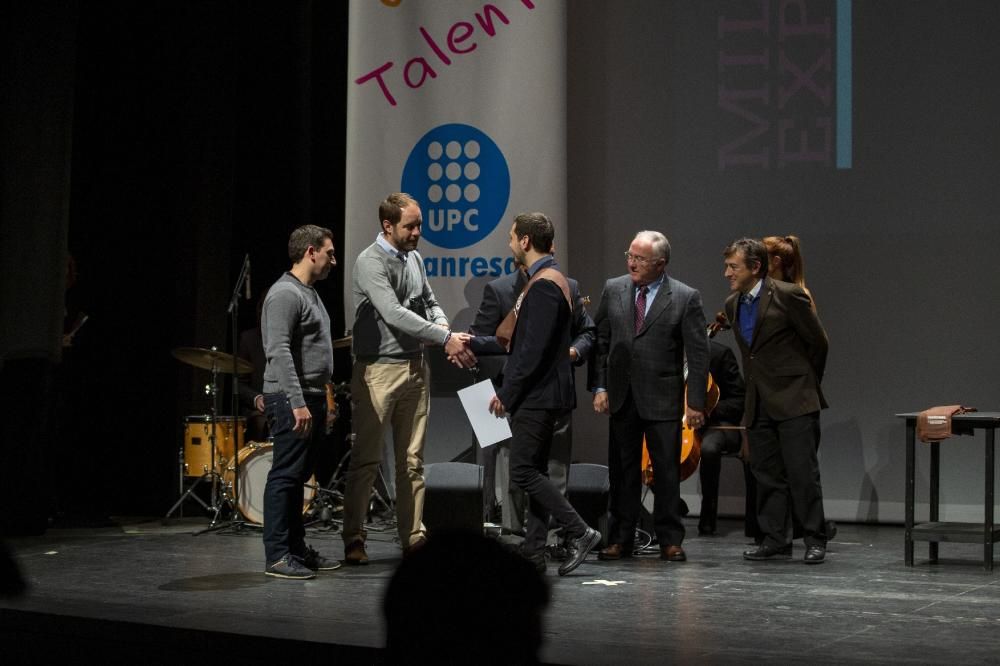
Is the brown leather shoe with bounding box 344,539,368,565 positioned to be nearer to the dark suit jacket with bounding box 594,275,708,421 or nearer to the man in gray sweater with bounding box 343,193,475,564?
the man in gray sweater with bounding box 343,193,475,564

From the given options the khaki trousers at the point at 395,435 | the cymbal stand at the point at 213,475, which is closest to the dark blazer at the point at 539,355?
the khaki trousers at the point at 395,435

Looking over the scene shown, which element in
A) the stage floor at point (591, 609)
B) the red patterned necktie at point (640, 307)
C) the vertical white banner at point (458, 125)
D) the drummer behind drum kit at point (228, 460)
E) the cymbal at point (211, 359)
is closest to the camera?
the stage floor at point (591, 609)

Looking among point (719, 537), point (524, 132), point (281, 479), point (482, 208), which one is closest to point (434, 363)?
point (482, 208)

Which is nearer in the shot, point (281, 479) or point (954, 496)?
point (281, 479)

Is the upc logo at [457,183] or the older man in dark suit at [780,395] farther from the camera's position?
the upc logo at [457,183]

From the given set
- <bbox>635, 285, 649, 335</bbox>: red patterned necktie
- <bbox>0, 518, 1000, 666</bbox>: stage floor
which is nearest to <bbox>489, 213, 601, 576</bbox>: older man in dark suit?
Result: <bbox>0, 518, 1000, 666</bbox>: stage floor

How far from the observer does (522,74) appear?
8312 mm

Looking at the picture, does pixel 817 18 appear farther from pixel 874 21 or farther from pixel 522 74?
pixel 522 74

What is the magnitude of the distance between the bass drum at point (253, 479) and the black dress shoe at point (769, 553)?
106 inches

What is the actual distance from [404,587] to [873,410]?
7.20 meters

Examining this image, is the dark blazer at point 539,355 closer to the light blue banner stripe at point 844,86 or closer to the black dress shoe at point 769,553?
the black dress shoe at point 769,553

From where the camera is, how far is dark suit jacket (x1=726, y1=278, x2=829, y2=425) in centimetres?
659

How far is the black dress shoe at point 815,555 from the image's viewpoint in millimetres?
6520

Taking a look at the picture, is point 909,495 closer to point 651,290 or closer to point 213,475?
point 651,290
